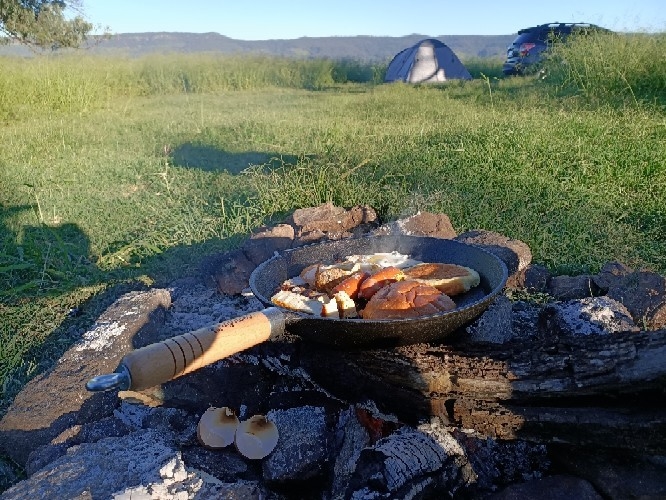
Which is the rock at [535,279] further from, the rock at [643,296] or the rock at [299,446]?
the rock at [299,446]

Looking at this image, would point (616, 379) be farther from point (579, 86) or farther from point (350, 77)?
point (350, 77)

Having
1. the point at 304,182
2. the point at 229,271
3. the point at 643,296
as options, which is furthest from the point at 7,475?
the point at 304,182

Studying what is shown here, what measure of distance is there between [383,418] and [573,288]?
1746mm

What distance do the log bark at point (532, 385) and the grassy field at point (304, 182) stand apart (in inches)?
78.3

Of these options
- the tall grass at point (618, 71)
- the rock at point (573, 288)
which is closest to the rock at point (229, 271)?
the rock at point (573, 288)

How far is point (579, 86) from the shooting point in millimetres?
8875

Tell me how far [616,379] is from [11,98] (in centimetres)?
1168

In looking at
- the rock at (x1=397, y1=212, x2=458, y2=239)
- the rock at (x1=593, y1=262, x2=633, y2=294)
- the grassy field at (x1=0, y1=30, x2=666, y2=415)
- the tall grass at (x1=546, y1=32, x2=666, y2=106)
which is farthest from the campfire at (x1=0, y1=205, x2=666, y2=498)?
the tall grass at (x1=546, y1=32, x2=666, y2=106)

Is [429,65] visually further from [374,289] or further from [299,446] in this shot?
[299,446]

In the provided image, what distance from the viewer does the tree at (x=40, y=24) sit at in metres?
16.8

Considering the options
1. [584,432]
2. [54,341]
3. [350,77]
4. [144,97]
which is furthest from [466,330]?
[350,77]

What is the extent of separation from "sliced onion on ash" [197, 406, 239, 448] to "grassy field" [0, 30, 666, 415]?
1.38 metres

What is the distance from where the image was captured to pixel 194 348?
5.37 feet

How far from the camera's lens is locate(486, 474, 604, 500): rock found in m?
1.85
